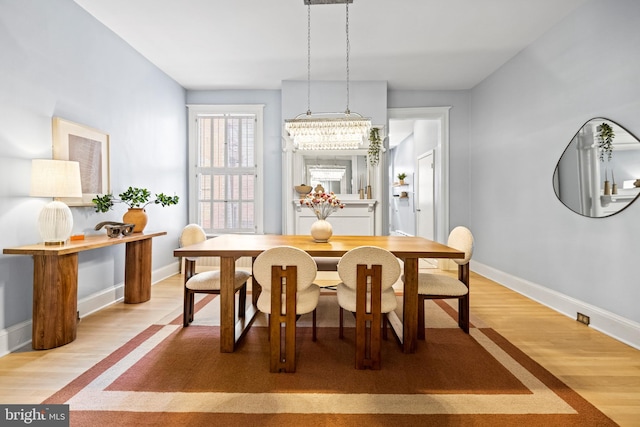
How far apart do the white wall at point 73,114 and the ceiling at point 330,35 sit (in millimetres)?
302

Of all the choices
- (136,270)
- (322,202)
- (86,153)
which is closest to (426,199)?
(322,202)

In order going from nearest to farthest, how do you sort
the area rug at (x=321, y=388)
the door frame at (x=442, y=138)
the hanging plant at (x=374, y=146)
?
1. the area rug at (x=321, y=388)
2. the hanging plant at (x=374, y=146)
3. the door frame at (x=442, y=138)

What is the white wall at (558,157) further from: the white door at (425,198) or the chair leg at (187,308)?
the chair leg at (187,308)

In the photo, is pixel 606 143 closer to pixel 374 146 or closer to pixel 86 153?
pixel 374 146

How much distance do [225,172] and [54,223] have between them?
10.2 ft

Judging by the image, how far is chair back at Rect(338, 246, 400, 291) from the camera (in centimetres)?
211

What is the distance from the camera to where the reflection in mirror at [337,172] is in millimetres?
5152

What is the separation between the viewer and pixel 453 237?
2.99m

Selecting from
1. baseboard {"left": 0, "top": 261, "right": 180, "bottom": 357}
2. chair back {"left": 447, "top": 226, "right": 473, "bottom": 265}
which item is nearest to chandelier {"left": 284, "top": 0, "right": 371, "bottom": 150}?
chair back {"left": 447, "top": 226, "right": 473, "bottom": 265}

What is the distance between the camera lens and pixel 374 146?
16.4 feet

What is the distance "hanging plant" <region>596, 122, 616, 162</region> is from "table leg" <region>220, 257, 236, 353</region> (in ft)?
10.3

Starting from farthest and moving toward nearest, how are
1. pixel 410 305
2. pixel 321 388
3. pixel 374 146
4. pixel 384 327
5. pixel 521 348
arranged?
1. pixel 374 146
2. pixel 384 327
3. pixel 521 348
4. pixel 410 305
5. pixel 321 388

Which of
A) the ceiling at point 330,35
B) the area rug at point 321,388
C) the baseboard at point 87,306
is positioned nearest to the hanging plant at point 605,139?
the ceiling at point 330,35

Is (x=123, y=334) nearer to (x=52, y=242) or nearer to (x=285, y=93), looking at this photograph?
(x=52, y=242)
